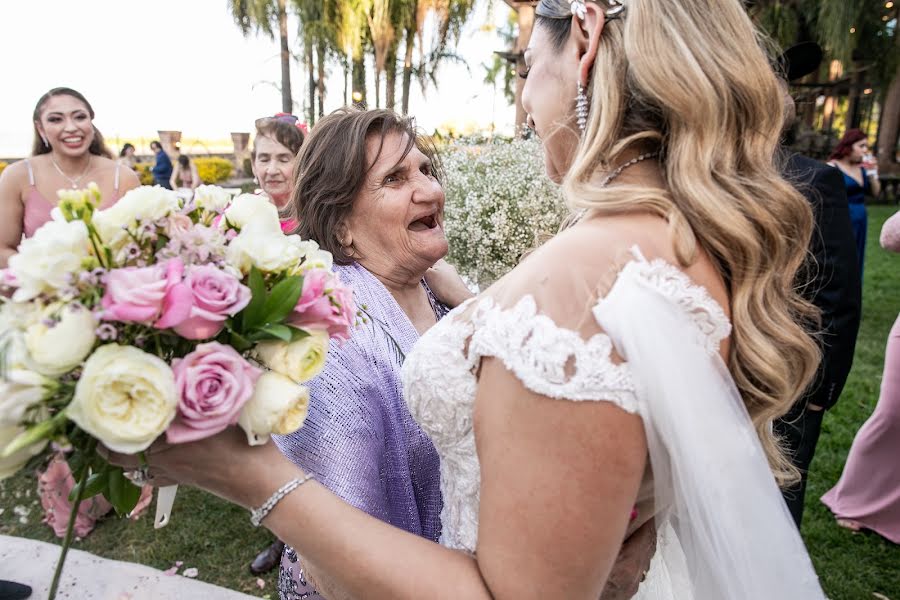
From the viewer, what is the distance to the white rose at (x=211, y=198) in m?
1.24

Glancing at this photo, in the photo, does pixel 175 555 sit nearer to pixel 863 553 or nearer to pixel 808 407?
pixel 808 407

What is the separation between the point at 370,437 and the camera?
1671 mm

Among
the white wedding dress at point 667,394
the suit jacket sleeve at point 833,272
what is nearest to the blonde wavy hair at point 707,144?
the white wedding dress at point 667,394

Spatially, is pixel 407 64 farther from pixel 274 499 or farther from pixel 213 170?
pixel 274 499

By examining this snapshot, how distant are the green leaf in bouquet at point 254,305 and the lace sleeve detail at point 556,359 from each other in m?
0.41

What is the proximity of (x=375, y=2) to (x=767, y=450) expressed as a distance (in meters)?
24.4

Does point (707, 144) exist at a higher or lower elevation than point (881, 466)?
higher

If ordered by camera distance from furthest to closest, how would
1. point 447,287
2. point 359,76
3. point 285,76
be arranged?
point 359,76 < point 285,76 < point 447,287

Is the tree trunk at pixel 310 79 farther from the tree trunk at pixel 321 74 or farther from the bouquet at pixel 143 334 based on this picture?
the bouquet at pixel 143 334

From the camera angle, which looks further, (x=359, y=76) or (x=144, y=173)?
(x=359, y=76)

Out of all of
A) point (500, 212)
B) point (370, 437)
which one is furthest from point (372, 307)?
point (500, 212)

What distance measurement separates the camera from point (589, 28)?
122 cm

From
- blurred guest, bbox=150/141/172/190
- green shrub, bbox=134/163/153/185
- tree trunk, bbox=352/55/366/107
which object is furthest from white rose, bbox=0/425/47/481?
tree trunk, bbox=352/55/366/107

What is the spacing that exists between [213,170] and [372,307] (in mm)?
21107
